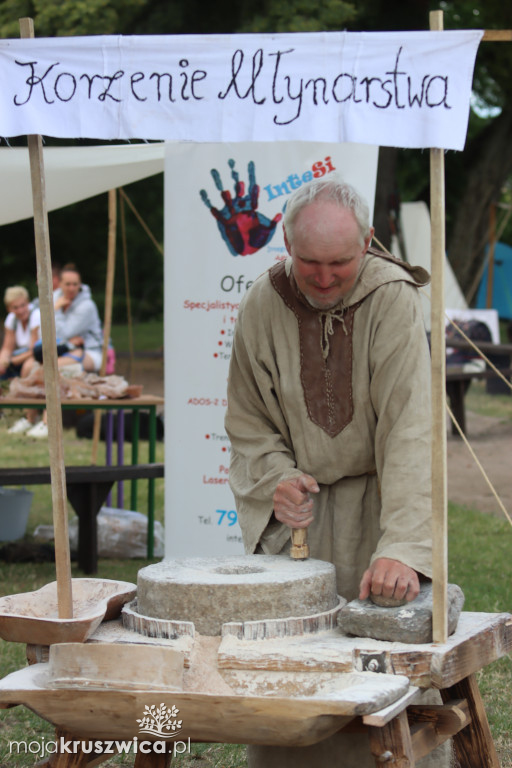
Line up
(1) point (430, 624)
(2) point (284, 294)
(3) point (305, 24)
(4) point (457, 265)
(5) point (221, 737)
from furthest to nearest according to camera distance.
Result: 1. (4) point (457, 265)
2. (3) point (305, 24)
3. (2) point (284, 294)
4. (1) point (430, 624)
5. (5) point (221, 737)

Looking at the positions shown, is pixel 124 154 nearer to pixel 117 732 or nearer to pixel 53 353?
pixel 53 353

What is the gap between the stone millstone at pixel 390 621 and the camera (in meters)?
2.26

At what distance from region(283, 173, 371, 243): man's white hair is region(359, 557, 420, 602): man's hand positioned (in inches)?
29.4

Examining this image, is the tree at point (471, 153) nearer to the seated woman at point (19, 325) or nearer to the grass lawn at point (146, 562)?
the seated woman at point (19, 325)

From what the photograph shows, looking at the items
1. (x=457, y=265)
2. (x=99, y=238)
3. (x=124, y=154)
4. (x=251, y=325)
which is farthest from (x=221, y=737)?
(x=99, y=238)

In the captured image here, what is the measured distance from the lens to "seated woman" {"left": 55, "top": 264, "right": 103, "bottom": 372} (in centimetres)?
868

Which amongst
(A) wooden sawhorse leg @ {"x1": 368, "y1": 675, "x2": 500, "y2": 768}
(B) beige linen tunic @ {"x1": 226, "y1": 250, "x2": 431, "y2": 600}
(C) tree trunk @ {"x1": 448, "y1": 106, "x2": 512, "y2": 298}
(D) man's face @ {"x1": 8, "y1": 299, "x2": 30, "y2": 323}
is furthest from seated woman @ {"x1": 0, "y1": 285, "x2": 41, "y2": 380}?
(A) wooden sawhorse leg @ {"x1": 368, "y1": 675, "x2": 500, "y2": 768}

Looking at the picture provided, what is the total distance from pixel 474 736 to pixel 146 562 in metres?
3.74

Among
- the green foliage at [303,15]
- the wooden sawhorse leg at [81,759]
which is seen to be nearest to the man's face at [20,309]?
the green foliage at [303,15]

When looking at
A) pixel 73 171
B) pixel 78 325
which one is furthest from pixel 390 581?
pixel 78 325

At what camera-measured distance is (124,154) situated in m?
5.41

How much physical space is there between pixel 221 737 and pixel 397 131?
1.31 m

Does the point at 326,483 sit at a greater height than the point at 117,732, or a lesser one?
greater

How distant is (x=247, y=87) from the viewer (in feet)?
7.70
